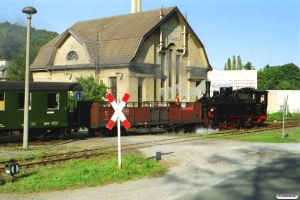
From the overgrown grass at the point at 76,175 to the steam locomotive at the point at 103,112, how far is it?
6.44m

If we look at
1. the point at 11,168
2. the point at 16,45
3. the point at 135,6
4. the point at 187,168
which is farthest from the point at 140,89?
the point at 11,168

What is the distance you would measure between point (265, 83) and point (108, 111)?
86.8m

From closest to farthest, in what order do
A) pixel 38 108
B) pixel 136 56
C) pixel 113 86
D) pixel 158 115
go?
pixel 38 108
pixel 158 115
pixel 136 56
pixel 113 86

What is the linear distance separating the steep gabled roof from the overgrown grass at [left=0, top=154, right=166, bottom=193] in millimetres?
22609

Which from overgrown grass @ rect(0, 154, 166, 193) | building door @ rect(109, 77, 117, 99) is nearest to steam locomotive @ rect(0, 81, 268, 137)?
overgrown grass @ rect(0, 154, 166, 193)

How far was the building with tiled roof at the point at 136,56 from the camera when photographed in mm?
35969

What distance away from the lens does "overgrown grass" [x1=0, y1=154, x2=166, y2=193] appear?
997cm

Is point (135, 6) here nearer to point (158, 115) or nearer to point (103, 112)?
point (158, 115)

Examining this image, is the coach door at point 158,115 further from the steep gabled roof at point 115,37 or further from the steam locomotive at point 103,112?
the steep gabled roof at point 115,37

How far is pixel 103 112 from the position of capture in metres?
21.8

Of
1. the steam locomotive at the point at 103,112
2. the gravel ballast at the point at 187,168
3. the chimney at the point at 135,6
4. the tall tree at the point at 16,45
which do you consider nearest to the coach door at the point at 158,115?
the steam locomotive at the point at 103,112

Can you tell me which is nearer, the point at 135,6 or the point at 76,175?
the point at 76,175

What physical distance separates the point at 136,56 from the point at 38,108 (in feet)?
56.3

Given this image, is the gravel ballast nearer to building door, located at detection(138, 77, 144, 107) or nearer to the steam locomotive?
the steam locomotive
